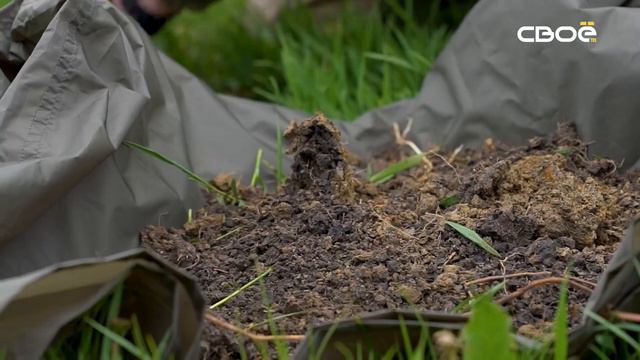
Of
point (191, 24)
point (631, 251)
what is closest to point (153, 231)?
point (631, 251)

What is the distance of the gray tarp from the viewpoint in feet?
5.20

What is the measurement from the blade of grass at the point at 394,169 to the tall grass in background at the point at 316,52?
529 mm

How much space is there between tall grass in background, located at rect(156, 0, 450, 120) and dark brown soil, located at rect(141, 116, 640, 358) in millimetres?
764

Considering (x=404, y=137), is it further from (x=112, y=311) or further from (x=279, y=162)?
(x=112, y=311)

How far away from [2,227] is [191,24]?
1.96 meters

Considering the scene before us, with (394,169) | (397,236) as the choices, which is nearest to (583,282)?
(397,236)

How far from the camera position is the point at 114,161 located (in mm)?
1729

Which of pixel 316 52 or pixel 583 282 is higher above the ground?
pixel 583 282

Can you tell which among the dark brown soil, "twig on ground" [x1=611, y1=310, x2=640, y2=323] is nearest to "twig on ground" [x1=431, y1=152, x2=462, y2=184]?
the dark brown soil

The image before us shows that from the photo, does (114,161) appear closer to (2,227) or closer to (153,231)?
(153,231)

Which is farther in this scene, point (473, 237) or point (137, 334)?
point (473, 237)

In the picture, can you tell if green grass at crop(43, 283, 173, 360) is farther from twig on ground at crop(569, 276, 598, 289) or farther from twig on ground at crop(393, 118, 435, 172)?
twig on ground at crop(393, 118, 435, 172)

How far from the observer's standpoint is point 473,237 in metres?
1.51

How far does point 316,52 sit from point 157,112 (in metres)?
1.08
